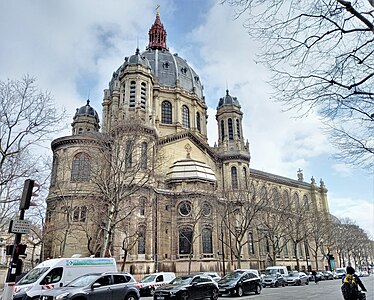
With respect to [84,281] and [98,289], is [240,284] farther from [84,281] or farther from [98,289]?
[84,281]

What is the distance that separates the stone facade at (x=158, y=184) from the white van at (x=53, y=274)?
5.89 metres

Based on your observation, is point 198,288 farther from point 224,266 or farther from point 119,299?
point 224,266

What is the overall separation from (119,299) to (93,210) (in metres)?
15.5

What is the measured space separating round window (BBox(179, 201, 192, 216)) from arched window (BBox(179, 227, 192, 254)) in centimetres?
175

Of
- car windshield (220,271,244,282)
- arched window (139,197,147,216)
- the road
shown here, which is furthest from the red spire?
the road

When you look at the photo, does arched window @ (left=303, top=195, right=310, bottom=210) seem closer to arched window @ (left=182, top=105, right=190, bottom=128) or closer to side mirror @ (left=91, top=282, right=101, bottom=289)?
arched window @ (left=182, top=105, right=190, bottom=128)

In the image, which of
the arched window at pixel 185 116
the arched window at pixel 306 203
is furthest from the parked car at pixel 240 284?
the arched window at pixel 306 203

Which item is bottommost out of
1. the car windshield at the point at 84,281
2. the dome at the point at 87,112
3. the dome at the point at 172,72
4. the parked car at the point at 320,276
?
the parked car at the point at 320,276

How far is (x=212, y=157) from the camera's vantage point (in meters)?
48.2

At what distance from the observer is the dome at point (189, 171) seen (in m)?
39.1

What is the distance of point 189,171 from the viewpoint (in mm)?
40062

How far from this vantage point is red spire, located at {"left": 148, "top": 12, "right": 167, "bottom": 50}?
6431cm

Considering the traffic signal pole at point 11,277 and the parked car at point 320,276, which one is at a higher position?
the traffic signal pole at point 11,277

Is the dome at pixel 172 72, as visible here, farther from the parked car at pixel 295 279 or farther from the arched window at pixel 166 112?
the parked car at pixel 295 279
